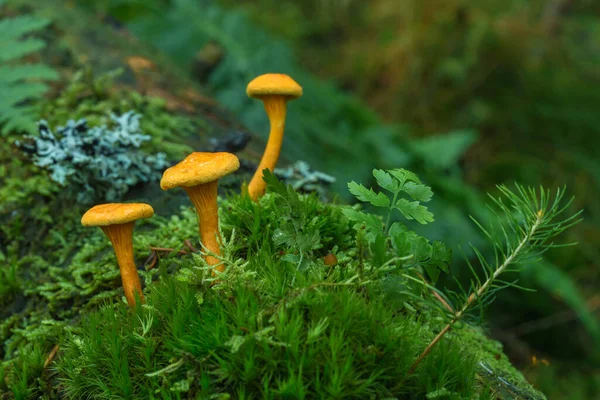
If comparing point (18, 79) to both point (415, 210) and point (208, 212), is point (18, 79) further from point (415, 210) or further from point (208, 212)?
point (415, 210)

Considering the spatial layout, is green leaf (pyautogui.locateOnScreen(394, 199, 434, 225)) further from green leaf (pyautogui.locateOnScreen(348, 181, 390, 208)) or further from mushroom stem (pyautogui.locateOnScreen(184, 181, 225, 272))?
mushroom stem (pyautogui.locateOnScreen(184, 181, 225, 272))

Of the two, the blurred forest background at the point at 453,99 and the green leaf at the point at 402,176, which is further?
the blurred forest background at the point at 453,99

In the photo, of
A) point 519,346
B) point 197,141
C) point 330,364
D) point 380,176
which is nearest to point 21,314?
point 197,141

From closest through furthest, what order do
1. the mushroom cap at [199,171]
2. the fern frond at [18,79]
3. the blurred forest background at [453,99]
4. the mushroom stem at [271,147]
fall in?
the mushroom cap at [199,171] → the mushroom stem at [271,147] → the fern frond at [18,79] → the blurred forest background at [453,99]

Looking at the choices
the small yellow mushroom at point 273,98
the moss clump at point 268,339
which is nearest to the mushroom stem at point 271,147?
the small yellow mushroom at point 273,98

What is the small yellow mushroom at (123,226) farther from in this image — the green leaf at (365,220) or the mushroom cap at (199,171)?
the green leaf at (365,220)

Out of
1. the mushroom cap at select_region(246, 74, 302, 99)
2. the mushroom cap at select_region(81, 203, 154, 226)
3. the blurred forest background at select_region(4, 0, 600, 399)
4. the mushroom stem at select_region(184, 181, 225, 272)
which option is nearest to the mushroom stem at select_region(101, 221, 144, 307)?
the mushroom cap at select_region(81, 203, 154, 226)
